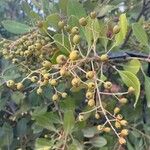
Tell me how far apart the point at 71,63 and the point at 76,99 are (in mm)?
288

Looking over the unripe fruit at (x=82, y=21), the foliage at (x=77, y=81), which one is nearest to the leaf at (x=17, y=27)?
the foliage at (x=77, y=81)

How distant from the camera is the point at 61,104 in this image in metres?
1.21

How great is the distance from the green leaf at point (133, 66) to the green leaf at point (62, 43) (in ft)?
0.48

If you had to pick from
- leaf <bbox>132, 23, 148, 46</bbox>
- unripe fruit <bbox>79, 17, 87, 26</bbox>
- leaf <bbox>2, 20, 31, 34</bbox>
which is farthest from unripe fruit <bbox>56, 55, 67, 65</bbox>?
leaf <bbox>2, 20, 31, 34</bbox>

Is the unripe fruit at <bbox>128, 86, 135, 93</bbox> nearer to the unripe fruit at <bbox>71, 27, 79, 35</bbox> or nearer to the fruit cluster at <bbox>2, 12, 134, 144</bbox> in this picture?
the fruit cluster at <bbox>2, 12, 134, 144</bbox>

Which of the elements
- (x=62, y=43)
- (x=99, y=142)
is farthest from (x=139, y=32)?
(x=99, y=142)

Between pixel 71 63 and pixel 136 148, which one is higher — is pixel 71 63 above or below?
above

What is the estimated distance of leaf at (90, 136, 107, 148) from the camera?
3.88 ft

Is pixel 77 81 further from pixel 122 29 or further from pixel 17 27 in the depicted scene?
pixel 17 27

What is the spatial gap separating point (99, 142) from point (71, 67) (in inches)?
11.2

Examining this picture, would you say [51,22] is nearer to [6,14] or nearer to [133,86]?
[133,86]

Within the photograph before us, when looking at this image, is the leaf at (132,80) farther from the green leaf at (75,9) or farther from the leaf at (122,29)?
the green leaf at (75,9)

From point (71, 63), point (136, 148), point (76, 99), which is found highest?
point (71, 63)

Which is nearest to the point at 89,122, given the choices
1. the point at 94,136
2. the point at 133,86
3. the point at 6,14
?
the point at 94,136
